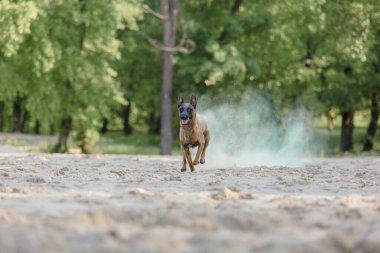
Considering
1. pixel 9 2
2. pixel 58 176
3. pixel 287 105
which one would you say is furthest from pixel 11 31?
pixel 287 105

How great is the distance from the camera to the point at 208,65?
91.2 feet

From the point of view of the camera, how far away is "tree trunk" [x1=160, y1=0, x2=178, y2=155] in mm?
26641

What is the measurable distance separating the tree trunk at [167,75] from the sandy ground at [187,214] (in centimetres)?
1516

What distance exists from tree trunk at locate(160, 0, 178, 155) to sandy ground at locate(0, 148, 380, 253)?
15159mm

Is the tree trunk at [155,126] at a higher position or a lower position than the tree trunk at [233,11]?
lower

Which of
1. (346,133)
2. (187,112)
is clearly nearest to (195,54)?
(346,133)

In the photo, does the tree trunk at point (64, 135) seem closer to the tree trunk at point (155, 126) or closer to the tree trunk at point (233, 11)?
the tree trunk at point (233, 11)

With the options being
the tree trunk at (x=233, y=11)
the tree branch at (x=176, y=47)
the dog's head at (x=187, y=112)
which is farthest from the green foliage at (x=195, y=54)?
the dog's head at (x=187, y=112)

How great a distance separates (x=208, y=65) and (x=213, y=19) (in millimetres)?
3692

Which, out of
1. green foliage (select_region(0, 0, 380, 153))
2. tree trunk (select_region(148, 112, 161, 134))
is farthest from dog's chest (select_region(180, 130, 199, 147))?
tree trunk (select_region(148, 112, 161, 134))

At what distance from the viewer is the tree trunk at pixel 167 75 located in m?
26.6

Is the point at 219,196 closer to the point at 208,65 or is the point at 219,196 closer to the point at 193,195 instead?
the point at 193,195

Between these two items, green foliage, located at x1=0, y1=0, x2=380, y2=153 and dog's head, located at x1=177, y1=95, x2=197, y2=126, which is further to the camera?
green foliage, located at x1=0, y1=0, x2=380, y2=153

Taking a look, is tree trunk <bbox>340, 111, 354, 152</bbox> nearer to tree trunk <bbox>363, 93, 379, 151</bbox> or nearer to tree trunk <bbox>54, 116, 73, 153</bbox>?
tree trunk <bbox>363, 93, 379, 151</bbox>
